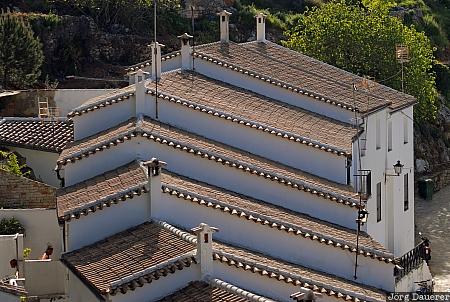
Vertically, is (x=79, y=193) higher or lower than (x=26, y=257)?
higher

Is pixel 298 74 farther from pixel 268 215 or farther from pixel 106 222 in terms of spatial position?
pixel 106 222

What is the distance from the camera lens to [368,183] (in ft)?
115

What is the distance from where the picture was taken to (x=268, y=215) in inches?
1037

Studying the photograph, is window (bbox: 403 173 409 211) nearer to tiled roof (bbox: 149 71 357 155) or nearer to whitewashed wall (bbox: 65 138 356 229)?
tiled roof (bbox: 149 71 357 155)

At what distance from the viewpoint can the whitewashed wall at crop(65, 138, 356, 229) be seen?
27.9 m

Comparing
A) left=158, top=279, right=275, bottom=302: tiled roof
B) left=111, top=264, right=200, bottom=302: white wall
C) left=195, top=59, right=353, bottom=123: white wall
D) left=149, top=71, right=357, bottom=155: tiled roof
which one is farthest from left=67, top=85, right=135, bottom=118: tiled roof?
left=158, top=279, right=275, bottom=302: tiled roof

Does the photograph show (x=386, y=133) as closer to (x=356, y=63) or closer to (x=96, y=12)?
(x=356, y=63)

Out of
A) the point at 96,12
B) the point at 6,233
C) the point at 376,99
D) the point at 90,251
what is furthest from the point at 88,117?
the point at 96,12

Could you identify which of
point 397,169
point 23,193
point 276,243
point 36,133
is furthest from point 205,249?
point 36,133

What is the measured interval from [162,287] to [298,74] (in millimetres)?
16990

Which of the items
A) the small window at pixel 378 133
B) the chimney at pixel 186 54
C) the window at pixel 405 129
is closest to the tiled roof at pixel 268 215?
the chimney at pixel 186 54

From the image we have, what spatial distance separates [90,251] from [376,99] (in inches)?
628

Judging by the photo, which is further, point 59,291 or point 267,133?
point 267,133

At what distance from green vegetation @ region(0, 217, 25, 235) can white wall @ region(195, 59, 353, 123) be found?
8.50 meters
